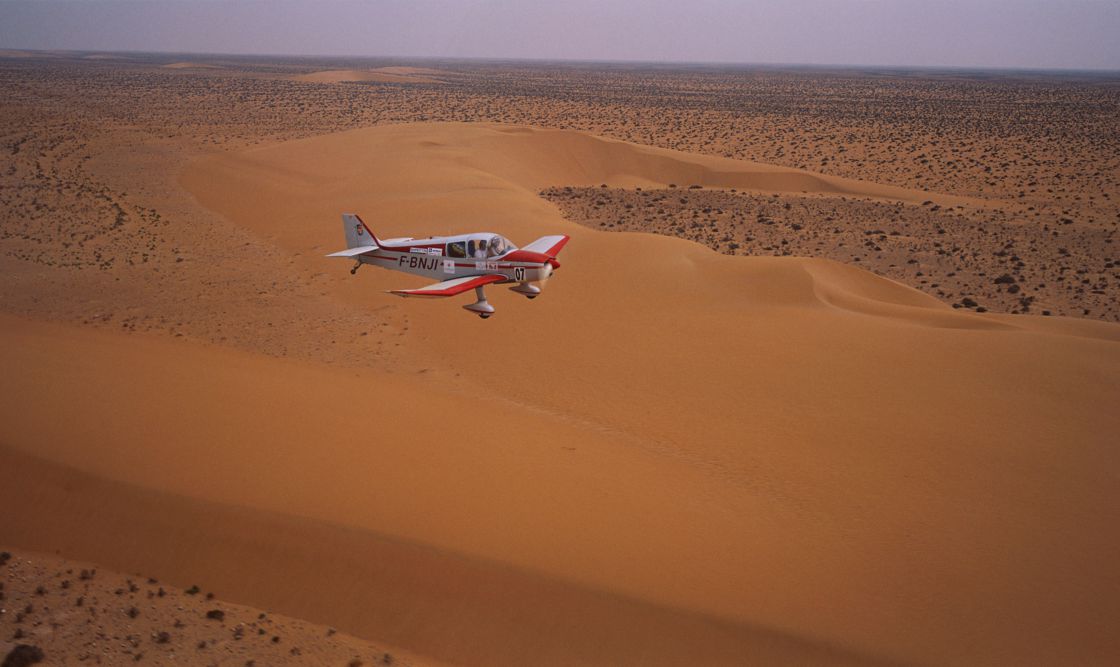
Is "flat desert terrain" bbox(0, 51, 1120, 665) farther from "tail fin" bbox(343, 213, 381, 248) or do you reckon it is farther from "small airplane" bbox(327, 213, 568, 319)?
"tail fin" bbox(343, 213, 381, 248)

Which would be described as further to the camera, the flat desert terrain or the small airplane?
the small airplane

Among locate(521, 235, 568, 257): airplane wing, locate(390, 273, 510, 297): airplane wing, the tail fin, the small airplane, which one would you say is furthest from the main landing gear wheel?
the tail fin

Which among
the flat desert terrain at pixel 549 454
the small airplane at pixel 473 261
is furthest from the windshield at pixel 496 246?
the flat desert terrain at pixel 549 454

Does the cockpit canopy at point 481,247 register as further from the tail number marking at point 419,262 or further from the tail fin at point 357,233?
the tail fin at point 357,233

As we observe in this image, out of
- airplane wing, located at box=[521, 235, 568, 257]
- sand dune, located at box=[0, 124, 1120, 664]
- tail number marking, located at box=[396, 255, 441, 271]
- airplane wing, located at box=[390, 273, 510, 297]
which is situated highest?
airplane wing, located at box=[521, 235, 568, 257]

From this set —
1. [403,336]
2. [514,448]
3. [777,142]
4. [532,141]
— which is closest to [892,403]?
[514,448]

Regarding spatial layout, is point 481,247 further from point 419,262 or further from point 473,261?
point 419,262

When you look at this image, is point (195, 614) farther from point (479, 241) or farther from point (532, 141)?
point (532, 141)

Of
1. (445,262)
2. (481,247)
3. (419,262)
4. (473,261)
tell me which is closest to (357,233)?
(419,262)
